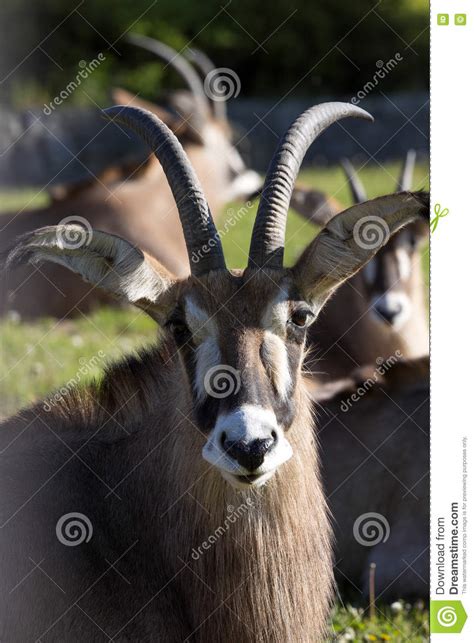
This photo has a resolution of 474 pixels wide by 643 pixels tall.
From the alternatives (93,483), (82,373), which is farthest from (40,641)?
(82,373)

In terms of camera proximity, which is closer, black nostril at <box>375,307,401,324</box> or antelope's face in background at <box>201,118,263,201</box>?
black nostril at <box>375,307,401,324</box>

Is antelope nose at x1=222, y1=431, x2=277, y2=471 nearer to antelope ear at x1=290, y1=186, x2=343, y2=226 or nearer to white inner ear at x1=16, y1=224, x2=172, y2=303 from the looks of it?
white inner ear at x1=16, y1=224, x2=172, y2=303

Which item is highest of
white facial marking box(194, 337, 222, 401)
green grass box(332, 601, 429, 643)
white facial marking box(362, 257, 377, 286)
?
white facial marking box(362, 257, 377, 286)

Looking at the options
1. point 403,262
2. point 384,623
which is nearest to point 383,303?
point 403,262

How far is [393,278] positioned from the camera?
10297mm

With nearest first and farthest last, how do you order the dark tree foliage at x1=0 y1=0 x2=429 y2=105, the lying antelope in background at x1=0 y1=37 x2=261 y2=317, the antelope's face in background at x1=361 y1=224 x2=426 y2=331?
the antelope's face in background at x1=361 y1=224 x2=426 y2=331 < the lying antelope in background at x1=0 y1=37 x2=261 y2=317 < the dark tree foliage at x1=0 y1=0 x2=429 y2=105

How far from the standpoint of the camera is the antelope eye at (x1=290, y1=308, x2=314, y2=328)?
4864 millimetres

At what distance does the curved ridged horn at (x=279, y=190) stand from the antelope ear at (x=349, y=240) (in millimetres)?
168

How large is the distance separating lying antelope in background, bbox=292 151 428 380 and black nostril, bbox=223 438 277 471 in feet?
18.4

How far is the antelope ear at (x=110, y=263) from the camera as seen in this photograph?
475 cm

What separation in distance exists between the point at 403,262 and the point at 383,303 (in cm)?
49

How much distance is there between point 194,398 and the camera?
4770 millimetres

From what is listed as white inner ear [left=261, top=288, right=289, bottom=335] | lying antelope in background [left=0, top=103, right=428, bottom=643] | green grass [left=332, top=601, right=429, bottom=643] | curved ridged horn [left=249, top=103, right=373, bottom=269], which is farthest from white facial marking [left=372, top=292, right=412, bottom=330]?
white inner ear [left=261, top=288, right=289, bottom=335]

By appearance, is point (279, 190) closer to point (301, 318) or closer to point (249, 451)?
point (301, 318)
